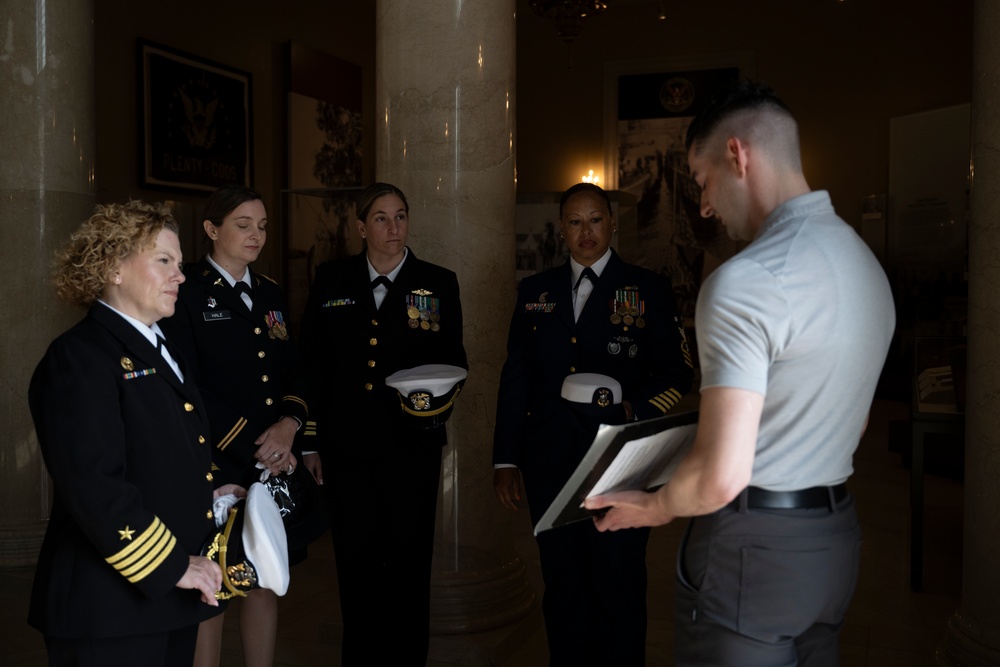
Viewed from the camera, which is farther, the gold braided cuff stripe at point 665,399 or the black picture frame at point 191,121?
the black picture frame at point 191,121

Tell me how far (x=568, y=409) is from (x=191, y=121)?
8.37 m

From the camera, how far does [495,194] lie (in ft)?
15.0

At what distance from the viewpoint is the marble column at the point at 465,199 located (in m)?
4.52

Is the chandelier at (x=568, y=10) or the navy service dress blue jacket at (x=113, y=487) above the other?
the chandelier at (x=568, y=10)

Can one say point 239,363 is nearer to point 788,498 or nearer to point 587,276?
point 587,276

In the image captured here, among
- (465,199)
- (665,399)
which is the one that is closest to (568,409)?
(665,399)

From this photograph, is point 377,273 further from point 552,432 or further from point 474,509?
point 474,509

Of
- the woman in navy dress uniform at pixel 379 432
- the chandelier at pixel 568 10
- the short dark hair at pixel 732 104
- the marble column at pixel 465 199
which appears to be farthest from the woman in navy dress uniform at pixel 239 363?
the chandelier at pixel 568 10

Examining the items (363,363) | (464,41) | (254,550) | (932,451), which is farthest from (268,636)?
(932,451)

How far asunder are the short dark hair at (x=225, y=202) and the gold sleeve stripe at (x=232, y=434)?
2.32 ft

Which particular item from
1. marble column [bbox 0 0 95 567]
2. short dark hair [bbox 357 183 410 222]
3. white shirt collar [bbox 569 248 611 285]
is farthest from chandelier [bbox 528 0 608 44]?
white shirt collar [bbox 569 248 611 285]

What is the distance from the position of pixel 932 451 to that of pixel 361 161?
845 centimetres

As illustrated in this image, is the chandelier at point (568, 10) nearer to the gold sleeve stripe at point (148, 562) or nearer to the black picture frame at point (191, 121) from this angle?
the black picture frame at point (191, 121)

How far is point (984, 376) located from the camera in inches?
150
